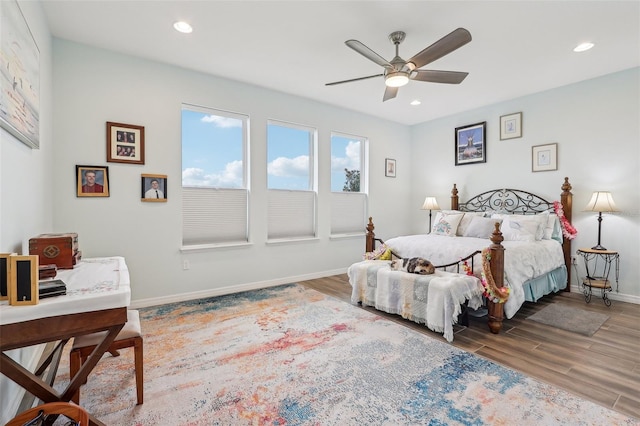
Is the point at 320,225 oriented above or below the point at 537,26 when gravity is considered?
below

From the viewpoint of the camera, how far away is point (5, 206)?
1.67 meters

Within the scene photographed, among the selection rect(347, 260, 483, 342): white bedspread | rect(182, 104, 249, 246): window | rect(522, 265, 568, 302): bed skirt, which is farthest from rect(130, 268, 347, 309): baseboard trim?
rect(522, 265, 568, 302): bed skirt

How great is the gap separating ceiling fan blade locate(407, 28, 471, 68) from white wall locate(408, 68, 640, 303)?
9.65ft

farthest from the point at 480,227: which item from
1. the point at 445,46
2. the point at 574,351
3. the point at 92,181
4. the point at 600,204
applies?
the point at 92,181

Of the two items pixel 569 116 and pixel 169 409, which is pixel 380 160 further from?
pixel 169 409

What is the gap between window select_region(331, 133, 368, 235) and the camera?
5348mm

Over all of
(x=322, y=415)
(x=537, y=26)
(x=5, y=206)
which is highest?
(x=537, y=26)

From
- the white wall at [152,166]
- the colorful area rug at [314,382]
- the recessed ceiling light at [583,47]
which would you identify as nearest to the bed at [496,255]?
the colorful area rug at [314,382]

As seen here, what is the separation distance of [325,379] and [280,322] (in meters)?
1.11

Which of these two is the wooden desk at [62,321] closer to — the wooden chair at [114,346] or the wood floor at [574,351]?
the wooden chair at [114,346]

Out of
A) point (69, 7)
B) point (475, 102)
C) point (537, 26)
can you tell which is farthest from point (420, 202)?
point (69, 7)

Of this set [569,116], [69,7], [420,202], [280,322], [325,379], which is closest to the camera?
[325,379]

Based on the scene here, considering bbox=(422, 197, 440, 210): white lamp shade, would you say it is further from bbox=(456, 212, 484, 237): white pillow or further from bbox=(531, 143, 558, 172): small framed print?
bbox=(531, 143, 558, 172): small framed print

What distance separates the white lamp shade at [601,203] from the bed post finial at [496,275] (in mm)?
1884
